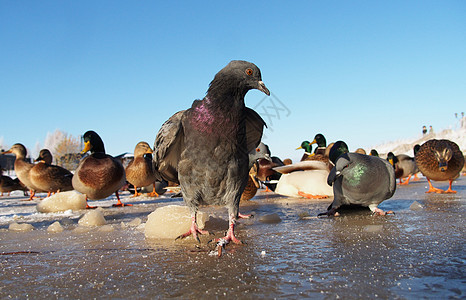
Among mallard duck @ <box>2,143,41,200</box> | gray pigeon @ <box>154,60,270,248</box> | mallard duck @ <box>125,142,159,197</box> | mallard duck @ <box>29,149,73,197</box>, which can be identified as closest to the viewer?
gray pigeon @ <box>154,60,270,248</box>

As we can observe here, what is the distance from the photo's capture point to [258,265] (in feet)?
5.67

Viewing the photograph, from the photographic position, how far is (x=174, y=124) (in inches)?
111

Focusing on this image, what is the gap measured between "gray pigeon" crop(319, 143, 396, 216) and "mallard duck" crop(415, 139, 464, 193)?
3547mm

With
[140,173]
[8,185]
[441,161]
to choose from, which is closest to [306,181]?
[441,161]

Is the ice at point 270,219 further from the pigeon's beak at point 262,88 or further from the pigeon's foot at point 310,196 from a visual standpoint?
the pigeon's foot at point 310,196

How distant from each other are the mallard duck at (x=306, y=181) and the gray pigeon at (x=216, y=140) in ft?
12.4

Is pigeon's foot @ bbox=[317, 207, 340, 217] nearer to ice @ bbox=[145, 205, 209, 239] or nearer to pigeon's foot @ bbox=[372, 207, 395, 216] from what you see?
pigeon's foot @ bbox=[372, 207, 395, 216]

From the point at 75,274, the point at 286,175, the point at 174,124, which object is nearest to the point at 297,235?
the point at 174,124

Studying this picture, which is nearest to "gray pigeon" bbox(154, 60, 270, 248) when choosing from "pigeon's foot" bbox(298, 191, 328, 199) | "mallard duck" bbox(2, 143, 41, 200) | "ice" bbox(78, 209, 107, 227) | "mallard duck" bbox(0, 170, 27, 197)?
"ice" bbox(78, 209, 107, 227)

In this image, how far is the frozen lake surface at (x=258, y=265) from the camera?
1349mm

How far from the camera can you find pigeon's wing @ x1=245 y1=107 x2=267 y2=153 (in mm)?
3027

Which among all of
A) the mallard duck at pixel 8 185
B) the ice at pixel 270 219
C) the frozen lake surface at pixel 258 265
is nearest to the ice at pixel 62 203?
the frozen lake surface at pixel 258 265

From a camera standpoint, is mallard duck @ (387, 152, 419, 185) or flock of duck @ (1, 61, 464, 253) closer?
flock of duck @ (1, 61, 464, 253)

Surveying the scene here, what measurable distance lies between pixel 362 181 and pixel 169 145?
6.52ft
